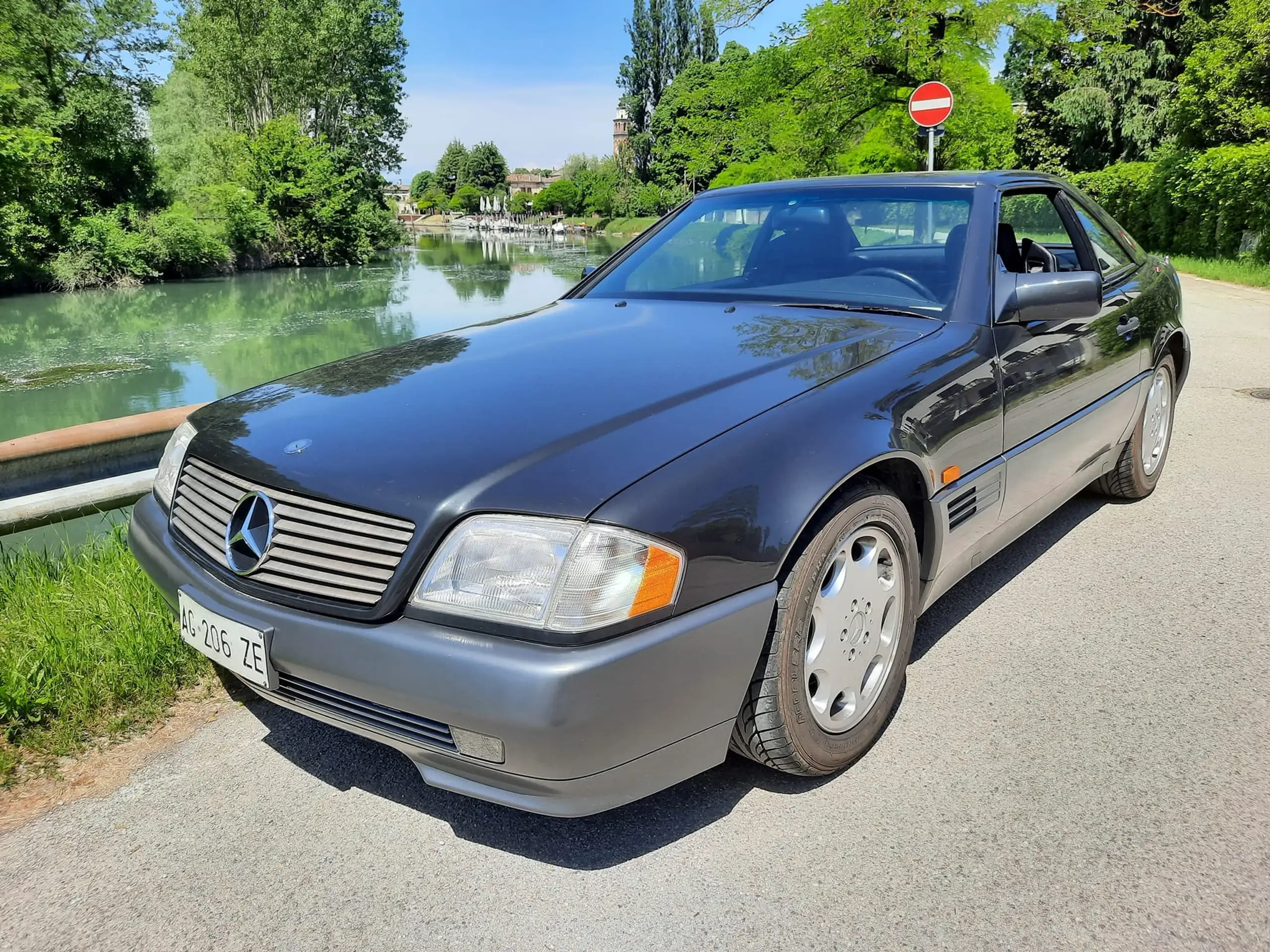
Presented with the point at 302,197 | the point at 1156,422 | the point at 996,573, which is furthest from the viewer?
the point at 302,197

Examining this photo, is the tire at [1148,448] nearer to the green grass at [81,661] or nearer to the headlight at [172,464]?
the headlight at [172,464]

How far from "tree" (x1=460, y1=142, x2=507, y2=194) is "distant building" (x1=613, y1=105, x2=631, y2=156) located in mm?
23032

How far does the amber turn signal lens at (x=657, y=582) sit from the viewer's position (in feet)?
6.08

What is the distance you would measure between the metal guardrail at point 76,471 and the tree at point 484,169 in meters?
165

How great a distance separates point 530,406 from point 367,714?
0.82 metres

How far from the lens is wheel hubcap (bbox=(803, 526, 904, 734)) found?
229 centimetres

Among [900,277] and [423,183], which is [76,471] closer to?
[900,277]

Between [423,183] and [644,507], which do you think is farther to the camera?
[423,183]

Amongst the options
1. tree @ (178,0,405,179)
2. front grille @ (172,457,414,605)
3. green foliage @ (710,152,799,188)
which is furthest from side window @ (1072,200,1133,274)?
tree @ (178,0,405,179)

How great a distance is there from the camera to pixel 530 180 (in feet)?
635

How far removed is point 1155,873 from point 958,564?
3.41 ft

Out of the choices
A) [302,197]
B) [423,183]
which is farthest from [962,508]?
[423,183]

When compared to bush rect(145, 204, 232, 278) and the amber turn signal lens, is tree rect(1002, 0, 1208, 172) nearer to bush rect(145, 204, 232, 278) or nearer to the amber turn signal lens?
bush rect(145, 204, 232, 278)

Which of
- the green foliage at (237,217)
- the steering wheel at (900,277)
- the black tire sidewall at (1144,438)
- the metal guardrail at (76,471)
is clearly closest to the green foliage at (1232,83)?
the black tire sidewall at (1144,438)
